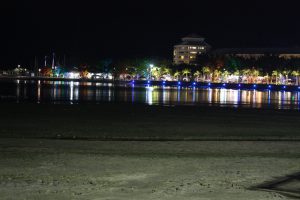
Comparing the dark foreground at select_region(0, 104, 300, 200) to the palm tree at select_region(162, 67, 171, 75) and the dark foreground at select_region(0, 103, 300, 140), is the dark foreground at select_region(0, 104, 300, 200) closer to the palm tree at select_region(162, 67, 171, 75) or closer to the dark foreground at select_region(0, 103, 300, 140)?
the dark foreground at select_region(0, 103, 300, 140)

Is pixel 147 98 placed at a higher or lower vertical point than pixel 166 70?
lower

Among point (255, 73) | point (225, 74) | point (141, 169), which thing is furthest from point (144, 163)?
point (225, 74)

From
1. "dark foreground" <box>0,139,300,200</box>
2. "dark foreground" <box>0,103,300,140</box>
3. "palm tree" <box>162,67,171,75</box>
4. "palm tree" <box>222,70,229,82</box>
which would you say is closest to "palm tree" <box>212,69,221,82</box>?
"palm tree" <box>222,70,229,82</box>

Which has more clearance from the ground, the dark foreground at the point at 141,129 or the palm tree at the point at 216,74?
the palm tree at the point at 216,74

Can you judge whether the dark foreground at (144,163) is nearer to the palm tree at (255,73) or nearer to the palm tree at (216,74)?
the palm tree at (255,73)

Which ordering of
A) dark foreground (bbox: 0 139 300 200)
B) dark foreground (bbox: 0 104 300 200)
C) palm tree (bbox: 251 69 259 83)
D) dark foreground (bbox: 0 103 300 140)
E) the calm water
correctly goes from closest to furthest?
dark foreground (bbox: 0 139 300 200) < dark foreground (bbox: 0 104 300 200) < dark foreground (bbox: 0 103 300 140) < the calm water < palm tree (bbox: 251 69 259 83)

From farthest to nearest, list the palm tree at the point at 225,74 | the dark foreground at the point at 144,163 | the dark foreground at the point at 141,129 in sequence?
the palm tree at the point at 225,74
the dark foreground at the point at 141,129
the dark foreground at the point at 144,163

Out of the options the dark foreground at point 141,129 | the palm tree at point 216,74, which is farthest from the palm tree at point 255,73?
the dark foreground at point 141,129

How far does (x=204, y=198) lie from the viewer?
365 inches

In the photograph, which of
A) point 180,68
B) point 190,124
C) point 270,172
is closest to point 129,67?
point 180,68

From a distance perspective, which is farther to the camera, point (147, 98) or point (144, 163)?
point (147, 98)

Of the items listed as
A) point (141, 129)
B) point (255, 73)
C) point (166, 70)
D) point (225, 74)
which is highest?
point (166, 70)

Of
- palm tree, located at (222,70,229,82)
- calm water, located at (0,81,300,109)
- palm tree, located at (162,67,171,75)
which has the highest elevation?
palm tree, located at (162,67,171,75)

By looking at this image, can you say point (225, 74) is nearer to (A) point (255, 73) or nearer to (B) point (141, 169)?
(A) point (255, 73)
